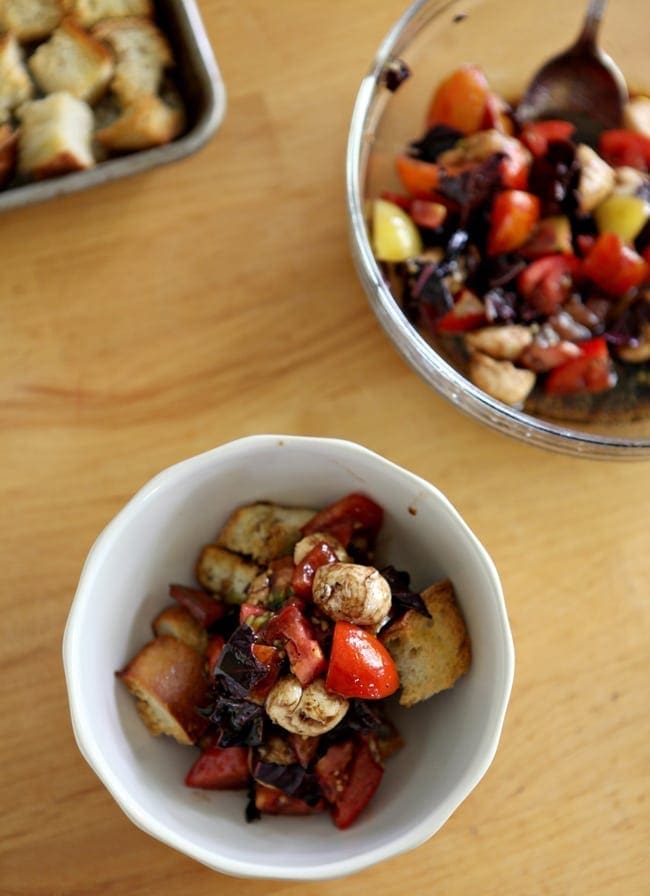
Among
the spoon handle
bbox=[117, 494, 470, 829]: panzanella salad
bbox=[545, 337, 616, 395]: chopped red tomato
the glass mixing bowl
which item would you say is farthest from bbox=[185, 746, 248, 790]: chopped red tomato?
the spoon handle

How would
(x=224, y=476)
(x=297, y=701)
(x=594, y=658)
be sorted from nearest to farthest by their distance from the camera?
(x=297, y=701)
(x=224, y=476)
(x=594, y=658)

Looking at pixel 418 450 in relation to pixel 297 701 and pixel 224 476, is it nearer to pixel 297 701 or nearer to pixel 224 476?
pixel 224 476

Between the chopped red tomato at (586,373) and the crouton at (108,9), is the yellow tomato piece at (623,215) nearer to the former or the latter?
the chopped red tomato at (586,373)

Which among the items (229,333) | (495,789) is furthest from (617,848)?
(229,333)

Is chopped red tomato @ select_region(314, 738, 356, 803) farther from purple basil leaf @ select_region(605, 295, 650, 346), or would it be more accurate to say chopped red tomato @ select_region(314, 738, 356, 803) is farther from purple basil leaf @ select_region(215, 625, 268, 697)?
purple basil leaf @ select_region(605, 295, 650, 346)

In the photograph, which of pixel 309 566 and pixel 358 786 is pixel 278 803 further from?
pixel 309 566

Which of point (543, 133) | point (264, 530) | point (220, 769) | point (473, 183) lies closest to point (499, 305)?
point (473, 183)
